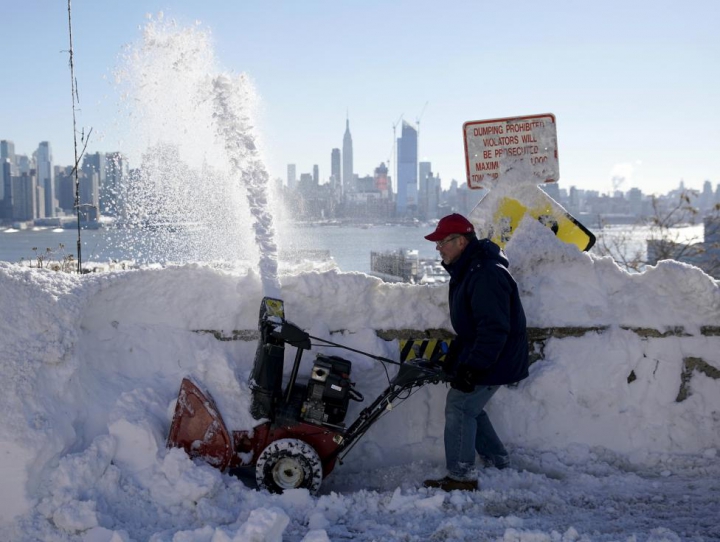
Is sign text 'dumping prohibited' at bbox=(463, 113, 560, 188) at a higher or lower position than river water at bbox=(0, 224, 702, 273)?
higher

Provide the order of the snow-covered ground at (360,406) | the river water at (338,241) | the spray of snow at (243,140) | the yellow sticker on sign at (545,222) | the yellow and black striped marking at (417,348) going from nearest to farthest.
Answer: the snow-covered ground at (360,406)
the yellow and black striped marking at (417,348)
the spray of snow at (243,140)
the yellow sticker on sign at (545,222)
the river water at (338,241)

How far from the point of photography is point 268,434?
512 centimetres

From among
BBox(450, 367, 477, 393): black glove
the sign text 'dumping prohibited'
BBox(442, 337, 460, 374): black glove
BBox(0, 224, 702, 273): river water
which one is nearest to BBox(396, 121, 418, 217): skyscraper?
BBox(0, 224, 702, 273): river water

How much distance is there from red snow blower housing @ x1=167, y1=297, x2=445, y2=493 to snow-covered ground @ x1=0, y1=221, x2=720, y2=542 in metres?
0.15

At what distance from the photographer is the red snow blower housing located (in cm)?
495

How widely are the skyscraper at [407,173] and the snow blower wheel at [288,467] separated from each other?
3113 centimetres

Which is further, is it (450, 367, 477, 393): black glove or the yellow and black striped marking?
the yellow and black striped marking

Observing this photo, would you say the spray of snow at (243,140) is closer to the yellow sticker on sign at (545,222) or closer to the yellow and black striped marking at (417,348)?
the yellow and black striped marking at (417,348)

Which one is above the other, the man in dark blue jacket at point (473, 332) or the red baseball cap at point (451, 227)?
the red baseball cap at point (451, 227)

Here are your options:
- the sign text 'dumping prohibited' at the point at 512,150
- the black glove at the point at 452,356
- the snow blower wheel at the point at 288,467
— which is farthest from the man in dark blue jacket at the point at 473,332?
the sign text 'dumping prohibited' at the point at 512,150

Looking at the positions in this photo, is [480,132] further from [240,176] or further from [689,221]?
[689,221]

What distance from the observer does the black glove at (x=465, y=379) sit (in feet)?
16.0

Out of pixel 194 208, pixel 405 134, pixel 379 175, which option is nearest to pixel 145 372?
pixel 194 208

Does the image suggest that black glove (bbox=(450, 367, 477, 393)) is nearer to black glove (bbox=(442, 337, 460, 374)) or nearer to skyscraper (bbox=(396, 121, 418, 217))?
black glove (bbox=(442, 337, 460, 374))
